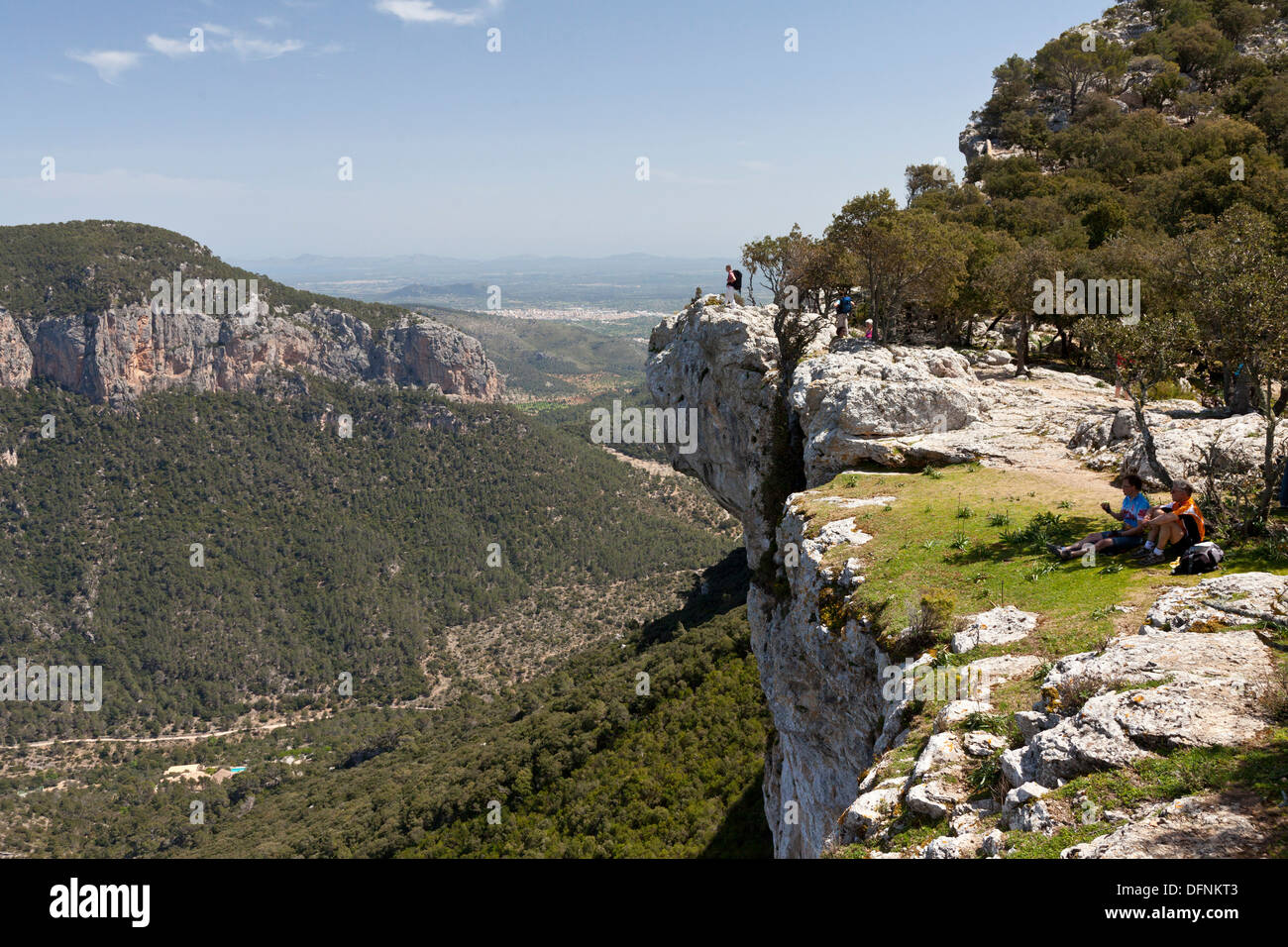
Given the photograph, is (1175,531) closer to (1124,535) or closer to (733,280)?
(1124,535)

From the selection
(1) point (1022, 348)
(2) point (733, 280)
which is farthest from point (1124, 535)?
(2) point (733, 280)

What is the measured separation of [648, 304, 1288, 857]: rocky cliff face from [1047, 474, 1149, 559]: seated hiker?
8.43 feet

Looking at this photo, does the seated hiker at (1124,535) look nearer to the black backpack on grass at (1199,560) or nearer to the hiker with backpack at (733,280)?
the black backpack on grass at (1199,560)

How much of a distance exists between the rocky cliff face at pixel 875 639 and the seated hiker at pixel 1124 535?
8.43 feet

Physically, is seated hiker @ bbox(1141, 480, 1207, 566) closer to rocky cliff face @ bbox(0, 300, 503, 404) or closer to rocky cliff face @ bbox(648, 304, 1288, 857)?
rocky cliff face @ bbox(648, 304, 1288, 857)

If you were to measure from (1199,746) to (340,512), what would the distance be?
430ft

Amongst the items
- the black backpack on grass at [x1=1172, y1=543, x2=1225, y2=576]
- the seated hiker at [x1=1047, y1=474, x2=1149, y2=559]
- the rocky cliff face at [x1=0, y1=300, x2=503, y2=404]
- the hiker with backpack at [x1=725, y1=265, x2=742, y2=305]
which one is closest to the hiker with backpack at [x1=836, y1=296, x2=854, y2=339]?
the hiker with backpack at [x1=725, y1=265, x2=742, y2=305]

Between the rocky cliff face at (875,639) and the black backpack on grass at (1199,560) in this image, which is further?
the black backpack on grass at (1199,560)

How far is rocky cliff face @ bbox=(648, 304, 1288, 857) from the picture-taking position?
654cm

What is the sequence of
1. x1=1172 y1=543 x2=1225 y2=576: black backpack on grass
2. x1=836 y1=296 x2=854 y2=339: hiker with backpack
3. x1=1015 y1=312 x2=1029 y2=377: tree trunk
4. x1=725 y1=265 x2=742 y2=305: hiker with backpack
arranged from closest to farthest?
x1=1172 y1=543 x2=1225 y2=576: black backpack on grass < x1=1015 y1=312 x2=1029 y2=377: tree trunk < x1=836 y1=296 x2=854 y2=339: hiker with backpack < x1=725 y1=265 x2=742 y2=305: hiker with backpack

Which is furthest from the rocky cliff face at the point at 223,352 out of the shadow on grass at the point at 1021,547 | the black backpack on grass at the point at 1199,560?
the black backpack on grass at the point at 1199,560

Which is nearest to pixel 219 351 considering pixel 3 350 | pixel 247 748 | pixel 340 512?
pixel 3 350

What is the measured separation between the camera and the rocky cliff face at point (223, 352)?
117 meters

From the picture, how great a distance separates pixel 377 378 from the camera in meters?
159
